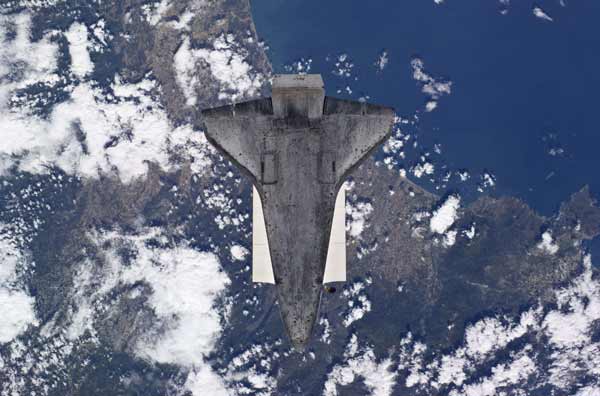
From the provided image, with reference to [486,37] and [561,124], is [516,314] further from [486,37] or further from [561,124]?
[486,37]

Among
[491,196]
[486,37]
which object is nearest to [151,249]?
[491,196]

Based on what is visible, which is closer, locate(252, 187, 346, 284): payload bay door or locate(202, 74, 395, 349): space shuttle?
locate(202, 74, 395, 349): space shuttle

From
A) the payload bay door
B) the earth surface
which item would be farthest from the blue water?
the payload bay door

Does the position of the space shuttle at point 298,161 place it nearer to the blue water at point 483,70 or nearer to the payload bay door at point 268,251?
the payload bay door at point 268,251

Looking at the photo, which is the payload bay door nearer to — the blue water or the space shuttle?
the space shuttle

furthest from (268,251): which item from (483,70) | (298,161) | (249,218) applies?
(483,70)

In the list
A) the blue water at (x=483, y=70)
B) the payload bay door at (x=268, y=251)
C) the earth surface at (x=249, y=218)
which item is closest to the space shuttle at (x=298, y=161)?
the payload bay door at (x=268, y=251)
